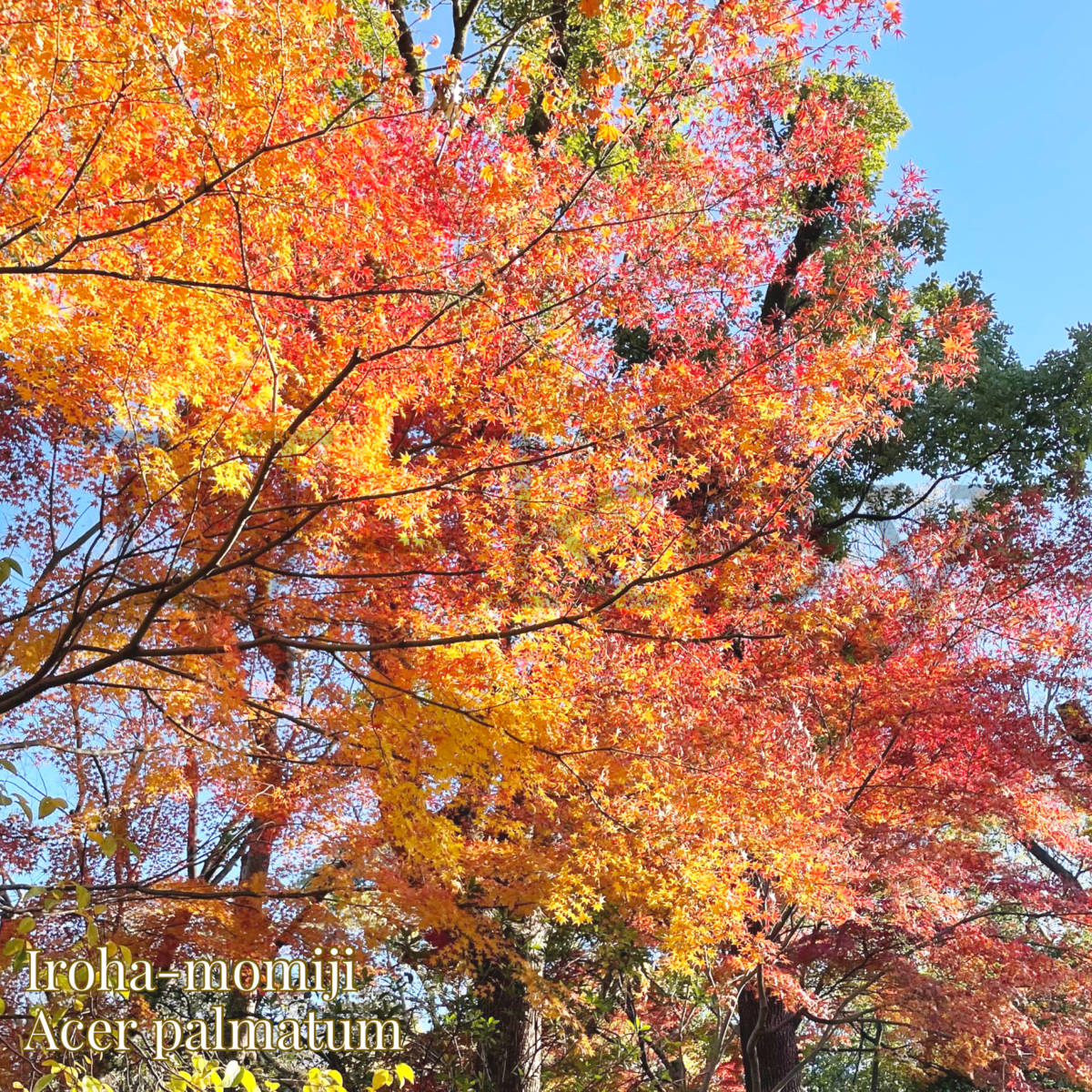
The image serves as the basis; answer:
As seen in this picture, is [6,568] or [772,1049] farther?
[772,1049]

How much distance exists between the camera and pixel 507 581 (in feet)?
25.9

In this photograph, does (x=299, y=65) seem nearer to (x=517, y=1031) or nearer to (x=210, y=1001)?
(x=517, y=1031)

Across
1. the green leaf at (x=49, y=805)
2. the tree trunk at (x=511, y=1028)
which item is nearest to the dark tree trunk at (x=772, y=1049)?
the tree trunk at (x=511, y=1028)

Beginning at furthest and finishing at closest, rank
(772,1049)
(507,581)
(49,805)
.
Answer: (772,1049) → (507,581) → (49,805)

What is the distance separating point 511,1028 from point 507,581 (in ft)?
15.2

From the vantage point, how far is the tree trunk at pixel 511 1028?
855 cm

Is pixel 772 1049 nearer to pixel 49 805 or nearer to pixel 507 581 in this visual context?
pixel 507 581

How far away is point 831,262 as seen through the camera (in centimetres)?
1270

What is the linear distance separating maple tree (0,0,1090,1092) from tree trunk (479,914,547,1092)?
51 mm

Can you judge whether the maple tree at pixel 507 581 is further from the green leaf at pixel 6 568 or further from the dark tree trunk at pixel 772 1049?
the green leaf at pixel 6 568

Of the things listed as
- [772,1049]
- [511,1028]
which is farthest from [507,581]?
[772,1049]

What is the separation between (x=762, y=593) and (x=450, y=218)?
5.41 metres

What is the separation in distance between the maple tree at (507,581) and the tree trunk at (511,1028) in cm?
5

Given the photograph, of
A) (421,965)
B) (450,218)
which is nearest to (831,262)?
(450,218)
